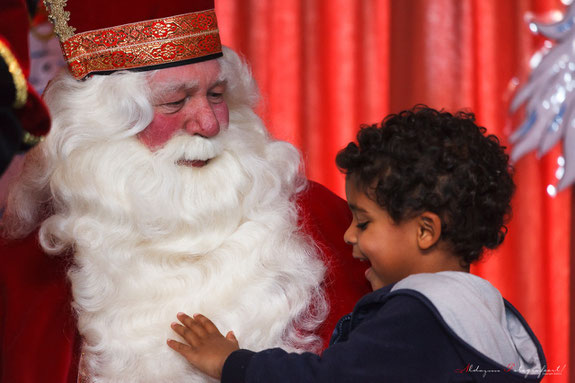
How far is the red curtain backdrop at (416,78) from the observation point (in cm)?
303

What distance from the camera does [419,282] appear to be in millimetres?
1513

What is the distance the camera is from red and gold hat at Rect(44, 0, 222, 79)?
6.22ft

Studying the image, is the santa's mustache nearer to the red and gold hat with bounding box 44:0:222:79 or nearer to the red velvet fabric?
the red and gold hat with bounding box 44:0:222:79

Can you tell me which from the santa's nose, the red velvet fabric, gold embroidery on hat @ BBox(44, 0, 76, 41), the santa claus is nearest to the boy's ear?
the santa claus

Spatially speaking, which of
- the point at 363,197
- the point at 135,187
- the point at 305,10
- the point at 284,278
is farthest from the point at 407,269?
the point at 305,10

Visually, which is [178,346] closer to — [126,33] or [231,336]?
[231,336]

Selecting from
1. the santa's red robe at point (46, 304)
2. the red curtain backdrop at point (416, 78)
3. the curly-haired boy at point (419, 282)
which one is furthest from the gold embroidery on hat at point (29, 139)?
the red curtain backdrop at point (416, 78)

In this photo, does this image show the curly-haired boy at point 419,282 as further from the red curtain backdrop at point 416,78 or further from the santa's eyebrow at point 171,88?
the red curtain backdrop at point 416,78

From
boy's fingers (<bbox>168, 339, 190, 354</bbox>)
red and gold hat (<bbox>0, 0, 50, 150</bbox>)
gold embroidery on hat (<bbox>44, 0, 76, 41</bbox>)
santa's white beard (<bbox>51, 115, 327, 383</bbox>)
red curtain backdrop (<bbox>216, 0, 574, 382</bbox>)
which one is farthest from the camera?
red curtain backdrop (<bbox>216, 0, 574, 382</bbox>)

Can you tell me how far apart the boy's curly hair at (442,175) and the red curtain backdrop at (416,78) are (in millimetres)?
1385

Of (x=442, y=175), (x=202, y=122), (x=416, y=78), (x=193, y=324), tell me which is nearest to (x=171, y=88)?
(x=202, y=122)

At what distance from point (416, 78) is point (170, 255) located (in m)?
1.62

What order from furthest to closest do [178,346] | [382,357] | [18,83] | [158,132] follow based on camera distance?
1. [158,132]
2. [178,346]
3. [382,357]
4. [18,83]

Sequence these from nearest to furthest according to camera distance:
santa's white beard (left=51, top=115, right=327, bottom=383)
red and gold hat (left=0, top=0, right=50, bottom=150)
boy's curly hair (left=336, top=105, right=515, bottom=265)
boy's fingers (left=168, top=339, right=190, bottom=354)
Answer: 1. red and gold hat (left=0, top=0, right=50, bottom=150)
2. boy's curly hair (left=336, top=105, right=515, bottom=265)
3. boy's fingers (left=168, top=339, right=190, bottom=354)
4. santa's white beard (left=51, top=115, right=327, bottom=383)
